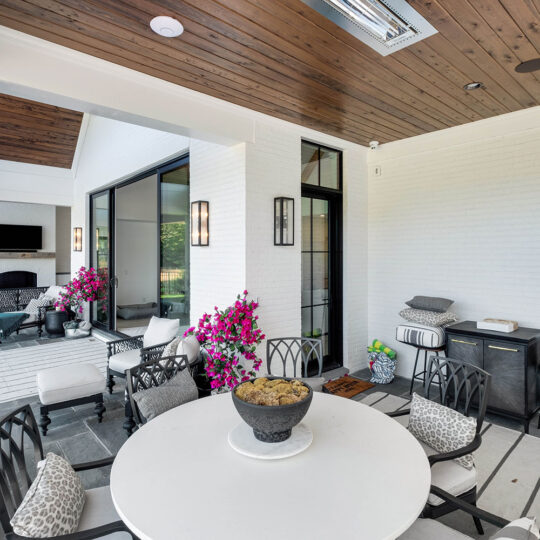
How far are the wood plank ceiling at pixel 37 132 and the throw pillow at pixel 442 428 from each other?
272 inches

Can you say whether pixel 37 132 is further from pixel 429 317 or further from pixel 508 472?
pixel 508 472

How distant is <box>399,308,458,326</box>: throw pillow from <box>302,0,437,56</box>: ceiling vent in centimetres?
258

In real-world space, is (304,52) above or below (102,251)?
above

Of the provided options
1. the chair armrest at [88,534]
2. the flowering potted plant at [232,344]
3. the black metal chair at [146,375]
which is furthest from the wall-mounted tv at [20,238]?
the chair armrest at [88,534]

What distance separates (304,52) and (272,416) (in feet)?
7.46

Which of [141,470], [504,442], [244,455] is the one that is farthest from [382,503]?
[504,442]

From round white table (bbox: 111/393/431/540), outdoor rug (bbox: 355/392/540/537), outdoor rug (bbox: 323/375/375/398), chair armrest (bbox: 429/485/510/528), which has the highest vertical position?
round white table (bbox: 111/393/431/540)

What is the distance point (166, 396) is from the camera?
2.14m

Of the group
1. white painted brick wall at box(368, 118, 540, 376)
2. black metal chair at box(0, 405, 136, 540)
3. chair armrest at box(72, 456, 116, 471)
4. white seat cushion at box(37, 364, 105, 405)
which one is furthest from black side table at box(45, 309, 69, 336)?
chair armrest at box(72, 456, 116, 471)

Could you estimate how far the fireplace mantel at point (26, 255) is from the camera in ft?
28.7

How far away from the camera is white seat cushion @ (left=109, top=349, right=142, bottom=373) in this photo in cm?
370

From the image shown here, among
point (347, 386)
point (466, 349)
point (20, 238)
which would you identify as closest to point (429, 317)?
point (466, 349)

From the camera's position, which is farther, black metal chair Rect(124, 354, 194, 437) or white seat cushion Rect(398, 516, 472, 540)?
black metal chair Rect(124, 354, 194, 437)

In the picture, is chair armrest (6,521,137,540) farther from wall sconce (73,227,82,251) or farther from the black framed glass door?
wall sconce (73,227,82,251)
